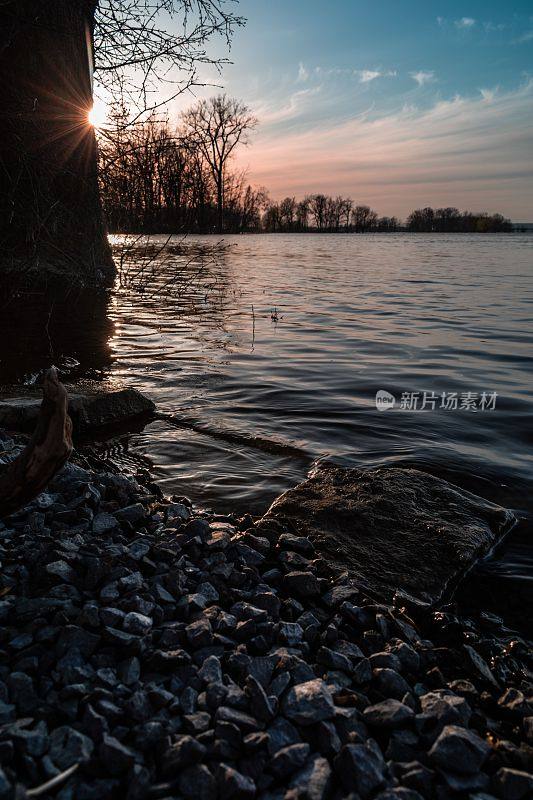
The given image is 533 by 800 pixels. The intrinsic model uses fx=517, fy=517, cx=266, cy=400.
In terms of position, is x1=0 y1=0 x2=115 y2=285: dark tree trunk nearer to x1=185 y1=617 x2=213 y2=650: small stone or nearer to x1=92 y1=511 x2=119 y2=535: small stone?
x1=92 y1=511 x2=119 y2=535: small stone

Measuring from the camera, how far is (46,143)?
242 inches

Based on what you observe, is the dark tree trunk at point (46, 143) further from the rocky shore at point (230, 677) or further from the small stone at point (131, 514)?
the rocky shore at point (230, 677)

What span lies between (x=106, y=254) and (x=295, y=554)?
13732 mm

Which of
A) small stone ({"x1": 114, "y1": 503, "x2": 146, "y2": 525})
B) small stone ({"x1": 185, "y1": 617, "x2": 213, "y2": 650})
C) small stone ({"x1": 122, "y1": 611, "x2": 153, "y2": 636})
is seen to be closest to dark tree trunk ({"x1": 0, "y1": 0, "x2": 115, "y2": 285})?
small stone ({"x1": 114, "y1": 503, "x2": 146, "y2": 525})

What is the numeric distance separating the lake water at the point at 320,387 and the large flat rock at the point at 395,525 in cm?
23

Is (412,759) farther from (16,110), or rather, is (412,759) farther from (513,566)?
(16,110)

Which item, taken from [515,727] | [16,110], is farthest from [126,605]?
[16,110]

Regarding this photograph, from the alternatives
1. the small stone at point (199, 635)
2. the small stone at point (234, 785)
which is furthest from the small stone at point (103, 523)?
the small stone at point (234, 785)

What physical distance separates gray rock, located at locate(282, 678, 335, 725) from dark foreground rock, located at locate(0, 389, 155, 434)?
381cm

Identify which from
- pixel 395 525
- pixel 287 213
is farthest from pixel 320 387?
pixel 287 213

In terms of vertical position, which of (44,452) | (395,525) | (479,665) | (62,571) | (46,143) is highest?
(46,143)

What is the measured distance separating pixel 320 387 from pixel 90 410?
3.21m

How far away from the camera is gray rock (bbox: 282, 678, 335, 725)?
1.95 m

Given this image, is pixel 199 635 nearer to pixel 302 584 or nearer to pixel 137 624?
pixel 137 624
